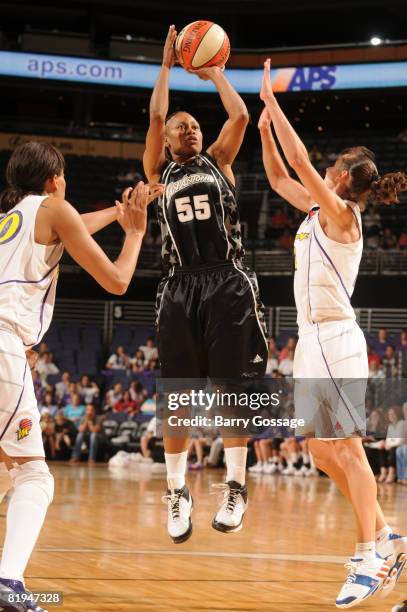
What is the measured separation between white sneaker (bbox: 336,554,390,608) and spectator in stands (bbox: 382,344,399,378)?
10.9 meters

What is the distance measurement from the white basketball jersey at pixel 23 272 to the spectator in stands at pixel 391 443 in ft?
34.6

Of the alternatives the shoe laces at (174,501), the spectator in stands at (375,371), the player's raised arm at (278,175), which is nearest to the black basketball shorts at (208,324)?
the player's raised arm at (278,175)

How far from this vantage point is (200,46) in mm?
5973

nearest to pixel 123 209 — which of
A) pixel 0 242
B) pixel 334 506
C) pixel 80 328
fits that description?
pixel 0 242

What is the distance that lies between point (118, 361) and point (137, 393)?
4.85 feet

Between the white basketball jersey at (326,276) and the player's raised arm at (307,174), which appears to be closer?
the player's raised arm at (307,174)

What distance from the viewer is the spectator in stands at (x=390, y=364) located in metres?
→ 16.0

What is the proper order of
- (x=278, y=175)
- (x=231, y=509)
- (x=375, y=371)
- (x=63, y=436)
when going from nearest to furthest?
(x=231, y=509), (x=278, y=175), (x=375, y=371), (x=63, y=436)

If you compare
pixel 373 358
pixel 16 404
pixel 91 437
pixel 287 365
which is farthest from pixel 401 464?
pixel 16 404

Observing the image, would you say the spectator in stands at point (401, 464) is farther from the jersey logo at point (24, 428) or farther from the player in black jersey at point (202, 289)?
the jersey logo at point (24, 428)

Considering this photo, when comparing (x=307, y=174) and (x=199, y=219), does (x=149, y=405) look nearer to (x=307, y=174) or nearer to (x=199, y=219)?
(x=199, y=219)

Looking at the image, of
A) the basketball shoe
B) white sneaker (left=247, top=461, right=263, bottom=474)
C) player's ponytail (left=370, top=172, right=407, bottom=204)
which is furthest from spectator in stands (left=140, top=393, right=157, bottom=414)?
the basketball shoe

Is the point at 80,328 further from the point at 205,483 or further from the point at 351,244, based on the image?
the point at 351,244

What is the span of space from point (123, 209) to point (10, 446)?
4.31ft
